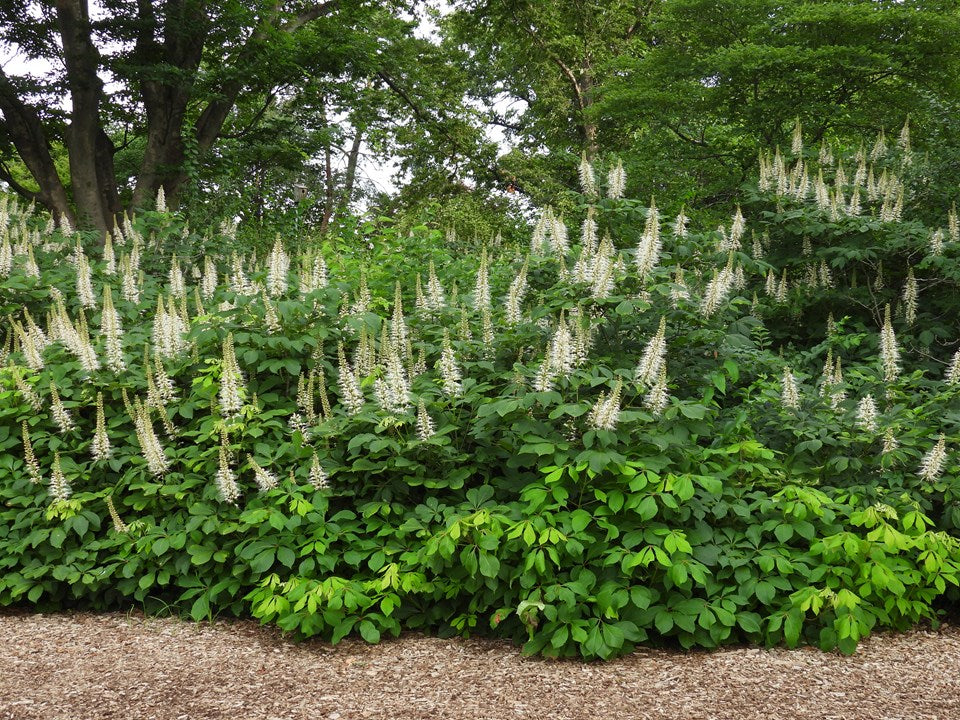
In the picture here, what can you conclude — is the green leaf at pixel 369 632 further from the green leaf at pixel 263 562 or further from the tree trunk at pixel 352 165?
the tree trunk at pixel 352 165

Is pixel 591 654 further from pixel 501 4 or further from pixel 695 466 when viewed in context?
pixel 501 4

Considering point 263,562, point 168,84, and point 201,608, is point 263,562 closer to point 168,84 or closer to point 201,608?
point 201,608

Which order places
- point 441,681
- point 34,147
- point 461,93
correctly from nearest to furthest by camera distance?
1. point 441,681
2. point 34,147
3. point 461,93

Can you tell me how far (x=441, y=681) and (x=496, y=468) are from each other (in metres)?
1.51

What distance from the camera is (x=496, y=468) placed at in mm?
4984

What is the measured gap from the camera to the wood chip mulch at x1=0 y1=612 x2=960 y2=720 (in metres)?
3.44

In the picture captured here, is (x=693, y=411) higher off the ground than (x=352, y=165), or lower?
lower

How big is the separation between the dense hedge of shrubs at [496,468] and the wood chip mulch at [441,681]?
0.53 ft

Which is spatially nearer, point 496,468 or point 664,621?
point 664,621

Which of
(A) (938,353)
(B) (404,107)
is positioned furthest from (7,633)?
(B) (404,107)

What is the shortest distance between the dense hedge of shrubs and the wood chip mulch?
6.4 inches

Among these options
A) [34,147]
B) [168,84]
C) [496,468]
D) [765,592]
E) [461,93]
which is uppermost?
[461,93]

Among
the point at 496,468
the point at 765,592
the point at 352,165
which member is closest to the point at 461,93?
the point at 352,165

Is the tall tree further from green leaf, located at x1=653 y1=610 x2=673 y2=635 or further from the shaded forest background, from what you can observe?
green leaf, located at x1=653 y1=610 x2=673 y2=635
